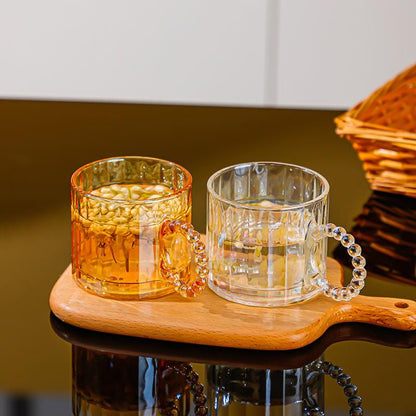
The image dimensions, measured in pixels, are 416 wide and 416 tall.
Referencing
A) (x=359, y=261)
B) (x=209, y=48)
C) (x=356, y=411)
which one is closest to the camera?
(x=356, y=411)

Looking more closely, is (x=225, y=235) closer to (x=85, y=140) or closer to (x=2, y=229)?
(x=2, y=229)

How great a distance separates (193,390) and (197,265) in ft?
0.52

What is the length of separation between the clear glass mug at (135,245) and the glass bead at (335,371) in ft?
0.56

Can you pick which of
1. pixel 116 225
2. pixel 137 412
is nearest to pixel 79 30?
pixel 116 225

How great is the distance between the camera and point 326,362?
36.5 inches

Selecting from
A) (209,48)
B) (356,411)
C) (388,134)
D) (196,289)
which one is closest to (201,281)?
(196,289)

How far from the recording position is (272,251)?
95 centimetres

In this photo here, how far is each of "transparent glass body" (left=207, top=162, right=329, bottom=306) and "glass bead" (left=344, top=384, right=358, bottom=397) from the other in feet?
0.40

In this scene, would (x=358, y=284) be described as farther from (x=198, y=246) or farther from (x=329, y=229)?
(x=198, y=246)

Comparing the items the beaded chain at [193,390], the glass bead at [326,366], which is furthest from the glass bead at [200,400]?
the glass bead at [326,366]

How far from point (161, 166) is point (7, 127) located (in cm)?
52

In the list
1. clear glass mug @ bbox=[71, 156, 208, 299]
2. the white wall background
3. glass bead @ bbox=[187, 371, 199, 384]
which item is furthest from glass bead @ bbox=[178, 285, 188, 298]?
the white wall background

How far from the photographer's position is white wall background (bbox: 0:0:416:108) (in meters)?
2.94

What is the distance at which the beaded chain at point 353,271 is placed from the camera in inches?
36.8
